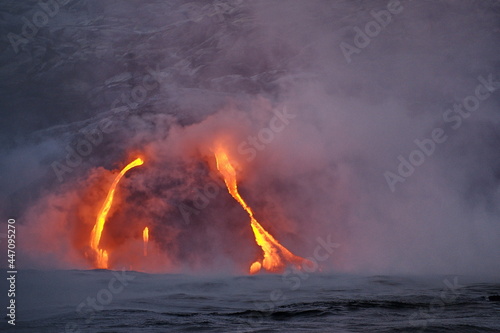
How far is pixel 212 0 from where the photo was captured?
47438mm

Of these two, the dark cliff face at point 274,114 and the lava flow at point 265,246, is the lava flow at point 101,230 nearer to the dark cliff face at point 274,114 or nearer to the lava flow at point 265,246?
the dark cliff face at point 274,114

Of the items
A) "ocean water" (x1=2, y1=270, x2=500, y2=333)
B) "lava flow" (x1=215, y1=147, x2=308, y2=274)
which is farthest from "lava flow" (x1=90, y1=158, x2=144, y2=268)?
"lava flow" (x1=215, y1=147, x2=308, y2=274)

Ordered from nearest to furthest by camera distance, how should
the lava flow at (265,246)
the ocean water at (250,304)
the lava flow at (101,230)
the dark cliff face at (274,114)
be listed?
1. the ocean water at (250,304)
2. the lava flow at (265,246)
3. the lava flow at (101,230)
4. the dark cliff face at (274,114)

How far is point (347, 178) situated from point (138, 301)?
1906cm

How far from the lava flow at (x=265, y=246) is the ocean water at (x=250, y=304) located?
1.97m

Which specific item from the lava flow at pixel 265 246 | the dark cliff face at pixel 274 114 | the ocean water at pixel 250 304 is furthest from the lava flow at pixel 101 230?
the lava flow at pixel 265 246

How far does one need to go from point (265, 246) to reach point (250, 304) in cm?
1075

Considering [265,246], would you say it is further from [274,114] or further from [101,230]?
[274,114]

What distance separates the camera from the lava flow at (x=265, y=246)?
87.8 ft

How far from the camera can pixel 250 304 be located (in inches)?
653

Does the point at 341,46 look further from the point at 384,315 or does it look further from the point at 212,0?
the point at 384,315

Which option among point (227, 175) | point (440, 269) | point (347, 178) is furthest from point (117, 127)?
point (440, 269)

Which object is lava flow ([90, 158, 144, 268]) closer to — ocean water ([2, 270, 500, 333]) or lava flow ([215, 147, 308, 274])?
ocean water ([2, 270, 500, 333])

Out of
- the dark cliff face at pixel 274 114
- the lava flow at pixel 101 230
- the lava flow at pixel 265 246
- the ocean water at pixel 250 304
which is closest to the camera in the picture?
the ocean water at pixel 250 304
